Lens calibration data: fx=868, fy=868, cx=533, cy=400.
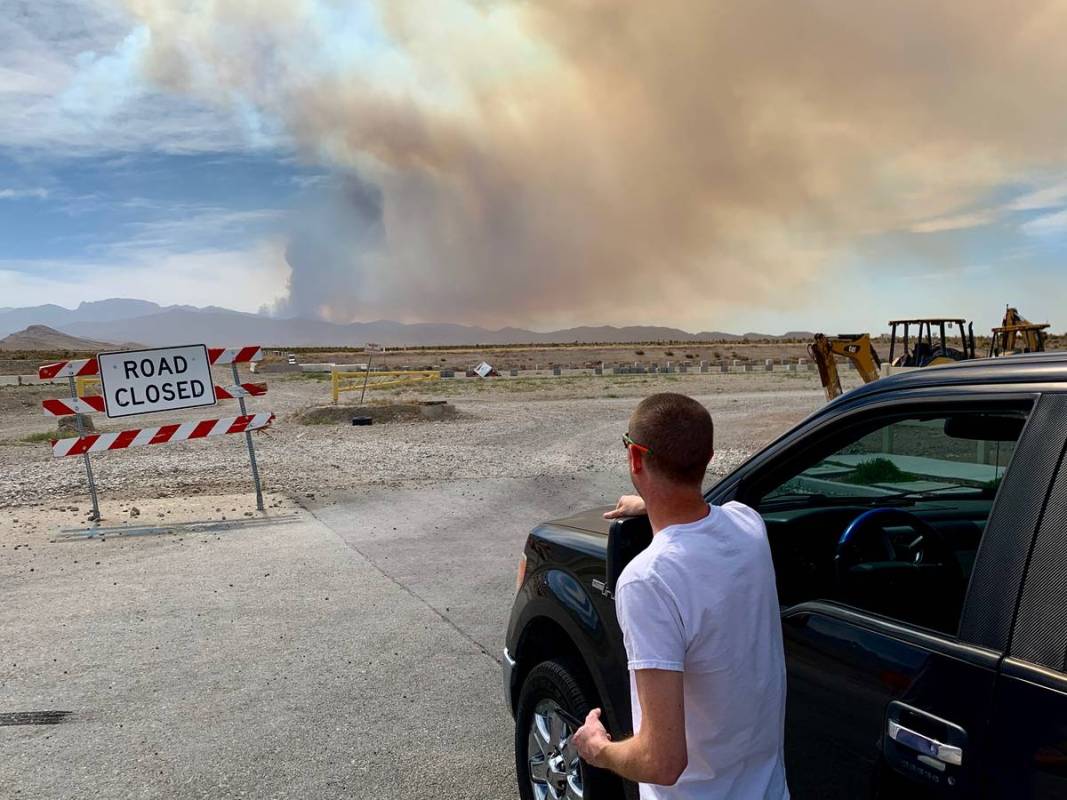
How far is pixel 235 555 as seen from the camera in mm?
8344

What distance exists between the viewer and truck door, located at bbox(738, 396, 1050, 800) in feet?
5.82

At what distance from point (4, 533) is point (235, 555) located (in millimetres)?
3145

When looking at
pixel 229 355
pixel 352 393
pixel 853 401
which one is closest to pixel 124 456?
pixel 229 355

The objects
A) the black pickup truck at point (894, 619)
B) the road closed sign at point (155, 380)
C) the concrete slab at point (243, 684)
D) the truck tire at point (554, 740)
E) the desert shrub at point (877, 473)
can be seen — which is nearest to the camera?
the black pickup truck at point (894, 619)

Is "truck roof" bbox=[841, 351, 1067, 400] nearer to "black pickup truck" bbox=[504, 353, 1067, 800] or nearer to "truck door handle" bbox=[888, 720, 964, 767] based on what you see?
"black pickup truck" bbox=[504, 353, 1067, 800]

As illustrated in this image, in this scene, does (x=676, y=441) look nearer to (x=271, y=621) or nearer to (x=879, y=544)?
(x=879, y=544)

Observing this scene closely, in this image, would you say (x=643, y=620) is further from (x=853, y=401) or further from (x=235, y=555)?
(x=235, y=555)

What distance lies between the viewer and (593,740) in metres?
1.96

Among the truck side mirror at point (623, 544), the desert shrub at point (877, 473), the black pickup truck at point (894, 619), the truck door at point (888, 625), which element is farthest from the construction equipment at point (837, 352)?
the truck side mirror at point (623, 544)

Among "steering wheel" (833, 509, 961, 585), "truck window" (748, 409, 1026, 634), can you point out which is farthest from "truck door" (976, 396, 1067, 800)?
"steering wheel" (833, 509, 961, 585)

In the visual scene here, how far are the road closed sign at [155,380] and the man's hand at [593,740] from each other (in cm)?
891

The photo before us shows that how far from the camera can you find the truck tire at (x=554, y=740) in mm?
2805

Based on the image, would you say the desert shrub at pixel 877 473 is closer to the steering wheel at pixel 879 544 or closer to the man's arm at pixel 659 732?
the steering wheel at pixel 879 544

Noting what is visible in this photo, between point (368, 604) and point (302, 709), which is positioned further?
point (368, 604)
